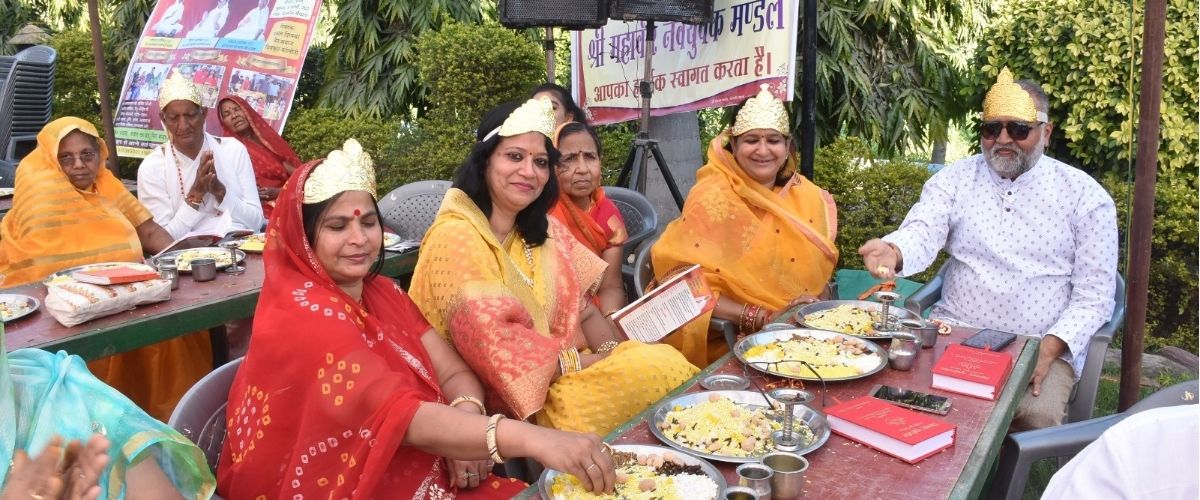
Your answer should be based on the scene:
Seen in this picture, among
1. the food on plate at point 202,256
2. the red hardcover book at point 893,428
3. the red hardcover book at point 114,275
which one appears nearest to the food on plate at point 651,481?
the red hardcover book at point 893,428

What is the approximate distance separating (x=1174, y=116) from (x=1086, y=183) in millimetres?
2338

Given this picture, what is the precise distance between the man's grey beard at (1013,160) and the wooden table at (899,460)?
3.99 ft

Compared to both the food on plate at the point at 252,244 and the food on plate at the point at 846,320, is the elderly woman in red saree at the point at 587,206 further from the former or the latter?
the food on plate at the point at 252,244

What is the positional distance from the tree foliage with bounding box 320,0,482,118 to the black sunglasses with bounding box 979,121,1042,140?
21.9 ft

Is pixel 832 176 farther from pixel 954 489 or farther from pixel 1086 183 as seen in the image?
pixel 954 489

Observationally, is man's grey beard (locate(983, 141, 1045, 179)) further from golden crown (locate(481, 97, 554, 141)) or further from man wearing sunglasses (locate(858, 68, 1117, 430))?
golden crown (locate(481, 97, 554, 141))

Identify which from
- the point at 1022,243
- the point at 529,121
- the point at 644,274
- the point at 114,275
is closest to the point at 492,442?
the point at 529,121

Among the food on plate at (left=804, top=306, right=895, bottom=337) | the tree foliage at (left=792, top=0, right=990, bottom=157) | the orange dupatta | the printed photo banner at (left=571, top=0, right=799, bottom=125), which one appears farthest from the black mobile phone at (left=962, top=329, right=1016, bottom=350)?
the tree foliage at (left=792, top=0, right=990, bottom=157)

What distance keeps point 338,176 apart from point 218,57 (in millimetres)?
6671

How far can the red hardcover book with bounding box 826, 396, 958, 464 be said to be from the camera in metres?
1.83

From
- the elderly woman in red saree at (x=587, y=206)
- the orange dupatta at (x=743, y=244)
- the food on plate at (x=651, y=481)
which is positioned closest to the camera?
the food on plate at (x=651, y=481)

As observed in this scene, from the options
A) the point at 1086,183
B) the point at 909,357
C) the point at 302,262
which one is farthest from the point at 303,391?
the point at 1086,183

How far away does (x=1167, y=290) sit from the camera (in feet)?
15.4

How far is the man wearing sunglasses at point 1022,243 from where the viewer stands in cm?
→ 307
